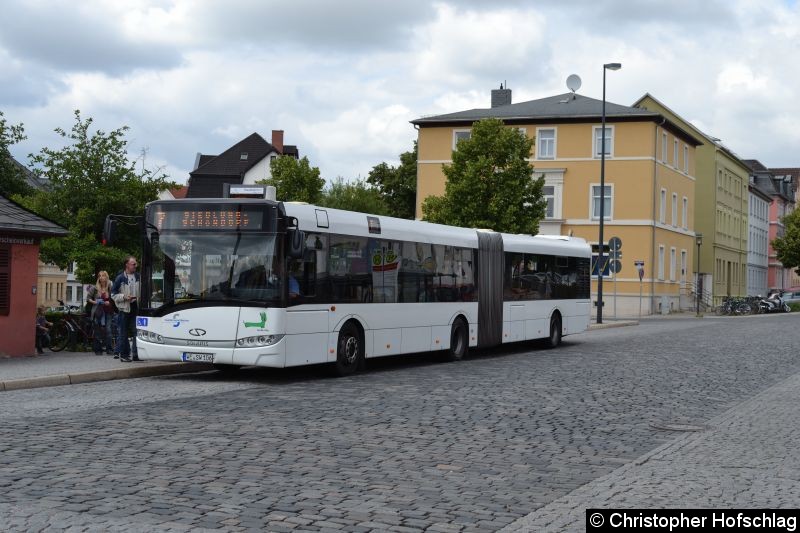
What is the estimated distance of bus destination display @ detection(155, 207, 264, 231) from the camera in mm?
16969

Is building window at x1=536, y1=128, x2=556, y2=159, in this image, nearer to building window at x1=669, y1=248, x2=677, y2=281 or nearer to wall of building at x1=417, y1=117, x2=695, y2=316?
wall of building at x1=417, y1=117, x2=695, y2=316

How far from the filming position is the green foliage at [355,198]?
8162 cm

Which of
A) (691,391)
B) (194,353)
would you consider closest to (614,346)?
(691,391)

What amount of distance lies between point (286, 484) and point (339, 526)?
1.46 m

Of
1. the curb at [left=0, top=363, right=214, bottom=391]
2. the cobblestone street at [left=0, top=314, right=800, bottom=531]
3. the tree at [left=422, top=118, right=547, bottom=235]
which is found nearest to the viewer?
the cobblestone street at [left=0, top=314, right=800, bottom=531]

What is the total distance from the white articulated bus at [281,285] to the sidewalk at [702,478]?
7.02m

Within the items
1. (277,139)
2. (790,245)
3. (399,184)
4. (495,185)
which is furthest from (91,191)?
(790,245)

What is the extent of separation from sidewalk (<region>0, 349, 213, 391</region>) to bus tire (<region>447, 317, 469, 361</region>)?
522 cm

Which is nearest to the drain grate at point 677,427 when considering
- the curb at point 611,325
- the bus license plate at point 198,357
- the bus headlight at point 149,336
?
the bus license plate at point 198,357

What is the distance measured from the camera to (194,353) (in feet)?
55.7

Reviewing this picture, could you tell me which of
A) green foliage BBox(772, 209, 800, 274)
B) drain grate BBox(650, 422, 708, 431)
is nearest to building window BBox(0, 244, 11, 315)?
drain grate BBox(650, 422, 708, 431)

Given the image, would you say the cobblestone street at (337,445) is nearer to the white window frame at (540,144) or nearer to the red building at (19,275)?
the red building at (19,275)

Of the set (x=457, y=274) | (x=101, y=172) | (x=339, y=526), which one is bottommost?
(x=339, y=526)

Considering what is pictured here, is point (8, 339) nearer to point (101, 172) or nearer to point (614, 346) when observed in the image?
point (101, 172)
